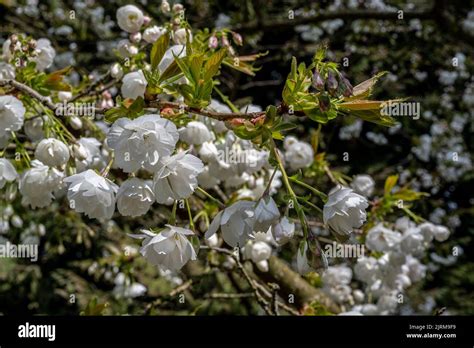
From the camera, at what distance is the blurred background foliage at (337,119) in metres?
3.16

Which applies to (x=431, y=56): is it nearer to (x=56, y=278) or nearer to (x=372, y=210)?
(x=372, y=210)

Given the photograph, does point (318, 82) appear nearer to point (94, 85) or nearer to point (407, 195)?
point (94, 85)

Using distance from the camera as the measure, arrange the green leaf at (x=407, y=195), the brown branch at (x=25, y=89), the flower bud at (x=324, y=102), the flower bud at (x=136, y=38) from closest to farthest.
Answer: the flower bud at (x=324, y=102)
the brown branch at (x=25, y=89)
the flower bud at (x=136, y=38)
the green leaf at (x=407, y=195)

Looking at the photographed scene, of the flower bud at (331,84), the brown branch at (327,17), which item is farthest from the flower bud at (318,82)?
the brown branch at (327,17)

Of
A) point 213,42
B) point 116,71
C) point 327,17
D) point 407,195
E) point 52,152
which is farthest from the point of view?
point 327,17

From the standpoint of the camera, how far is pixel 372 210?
1.83 m

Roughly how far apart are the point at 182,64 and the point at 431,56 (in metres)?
3.18

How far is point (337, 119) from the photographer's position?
3289 millimetres

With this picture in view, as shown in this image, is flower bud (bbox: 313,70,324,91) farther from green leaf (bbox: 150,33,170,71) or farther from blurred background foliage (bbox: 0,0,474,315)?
blurred background foliage (bbox: 0,0,474,315)

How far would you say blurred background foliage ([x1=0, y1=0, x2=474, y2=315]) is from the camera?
3160mm

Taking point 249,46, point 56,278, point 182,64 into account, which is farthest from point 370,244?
point 56,278

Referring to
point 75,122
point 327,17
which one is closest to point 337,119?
point 327,17

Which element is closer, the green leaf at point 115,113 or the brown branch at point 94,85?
the green leaf at point 115,113

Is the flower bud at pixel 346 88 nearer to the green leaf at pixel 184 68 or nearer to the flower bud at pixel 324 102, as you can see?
the flower bud at pixel 324 102
